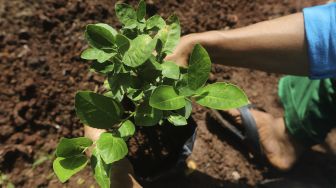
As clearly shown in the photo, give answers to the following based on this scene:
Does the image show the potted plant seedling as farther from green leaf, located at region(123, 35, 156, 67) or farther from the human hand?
the human hand

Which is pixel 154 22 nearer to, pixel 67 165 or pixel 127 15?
pixel 127 15

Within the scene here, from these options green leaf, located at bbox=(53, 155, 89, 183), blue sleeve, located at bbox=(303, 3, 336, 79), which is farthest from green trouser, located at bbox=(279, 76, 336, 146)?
green leaf, located at bbox=(53, 155, 89, 183)

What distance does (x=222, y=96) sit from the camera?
0.73m

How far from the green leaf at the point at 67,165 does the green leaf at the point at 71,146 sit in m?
0.01

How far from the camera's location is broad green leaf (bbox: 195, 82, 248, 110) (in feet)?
2.31

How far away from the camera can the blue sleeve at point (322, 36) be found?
1.06m

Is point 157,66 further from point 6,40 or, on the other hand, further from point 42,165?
point 6,40

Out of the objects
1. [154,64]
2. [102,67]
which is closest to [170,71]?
[154,64]

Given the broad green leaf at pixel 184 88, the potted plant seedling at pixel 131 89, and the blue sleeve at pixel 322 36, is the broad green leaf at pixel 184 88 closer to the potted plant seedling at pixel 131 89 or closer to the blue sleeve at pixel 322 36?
the potted plant seedling at pixel 131 89

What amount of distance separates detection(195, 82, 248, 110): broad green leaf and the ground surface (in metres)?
0.73

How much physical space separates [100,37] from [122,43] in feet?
0.18

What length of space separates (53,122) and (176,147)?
18.8 inches

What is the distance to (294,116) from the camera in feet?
5.03

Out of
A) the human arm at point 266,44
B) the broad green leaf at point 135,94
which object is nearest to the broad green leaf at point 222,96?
the broad green leaf at point 135,94
